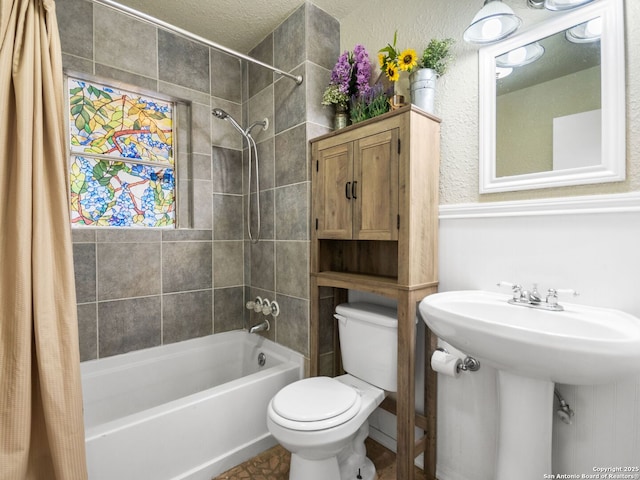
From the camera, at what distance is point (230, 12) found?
6.40 ft

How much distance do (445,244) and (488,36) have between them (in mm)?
899

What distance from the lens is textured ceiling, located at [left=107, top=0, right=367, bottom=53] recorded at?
1.88m

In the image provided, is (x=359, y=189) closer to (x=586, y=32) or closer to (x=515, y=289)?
(x=515, y=289)

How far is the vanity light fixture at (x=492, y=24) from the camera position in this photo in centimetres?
125

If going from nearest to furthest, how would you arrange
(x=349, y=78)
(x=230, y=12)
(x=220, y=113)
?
1. (x=349, y=78)
2. (x=230, y=12)
3. (x=220, y=113)

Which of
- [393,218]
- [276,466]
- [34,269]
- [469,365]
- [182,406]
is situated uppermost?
[393,218]

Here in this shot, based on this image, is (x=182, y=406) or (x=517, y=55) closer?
(x=517, y=55)

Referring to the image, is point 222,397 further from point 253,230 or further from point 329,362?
point 253,230

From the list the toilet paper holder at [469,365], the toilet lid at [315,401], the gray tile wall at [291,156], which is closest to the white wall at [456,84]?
the gray tile wall at [291,156]

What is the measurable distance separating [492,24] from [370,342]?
1498 millimetres

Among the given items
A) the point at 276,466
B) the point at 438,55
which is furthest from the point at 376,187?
the point at 276,466

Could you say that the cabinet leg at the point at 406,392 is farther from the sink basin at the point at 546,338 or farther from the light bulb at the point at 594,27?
the light bulb at the point at 594,27

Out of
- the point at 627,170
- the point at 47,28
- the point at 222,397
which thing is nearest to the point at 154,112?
the point at 47,28

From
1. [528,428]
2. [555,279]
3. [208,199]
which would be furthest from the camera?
[208,199]
